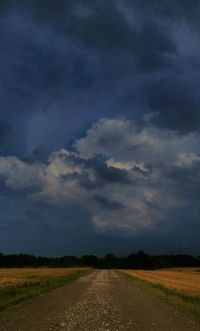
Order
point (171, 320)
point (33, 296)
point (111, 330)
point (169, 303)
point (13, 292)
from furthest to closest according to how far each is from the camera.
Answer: point (13, 292), point (33, 296), point (169, 303), point (171, 320), point (111, 330)

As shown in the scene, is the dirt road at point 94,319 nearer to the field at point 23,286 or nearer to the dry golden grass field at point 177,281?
the field at point 23,286

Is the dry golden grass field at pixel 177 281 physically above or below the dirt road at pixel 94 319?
above

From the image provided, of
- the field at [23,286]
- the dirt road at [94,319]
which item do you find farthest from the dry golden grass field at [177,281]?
the dirt road at [94,319]

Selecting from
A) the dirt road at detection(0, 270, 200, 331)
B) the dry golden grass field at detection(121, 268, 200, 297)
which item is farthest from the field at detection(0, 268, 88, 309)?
the dry golden grass field at detection(121, 268, 200, 297)

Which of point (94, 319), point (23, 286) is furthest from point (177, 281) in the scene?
point (94, 319)

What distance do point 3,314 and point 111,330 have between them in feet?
26.4

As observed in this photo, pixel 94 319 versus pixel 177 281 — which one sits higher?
pixel 177 281

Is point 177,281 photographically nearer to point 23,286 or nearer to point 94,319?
point 23,286

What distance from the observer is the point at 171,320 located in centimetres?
2223

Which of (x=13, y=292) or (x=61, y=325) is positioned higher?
(x=13, y=292)

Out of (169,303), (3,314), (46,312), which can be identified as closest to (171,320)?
(46,312)

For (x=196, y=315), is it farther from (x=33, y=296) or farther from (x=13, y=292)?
(x=13, y=292)

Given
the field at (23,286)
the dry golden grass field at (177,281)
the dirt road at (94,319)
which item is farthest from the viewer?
the dry golden grass field at (177,281)

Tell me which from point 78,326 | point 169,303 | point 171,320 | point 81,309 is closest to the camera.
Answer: point 78,326
